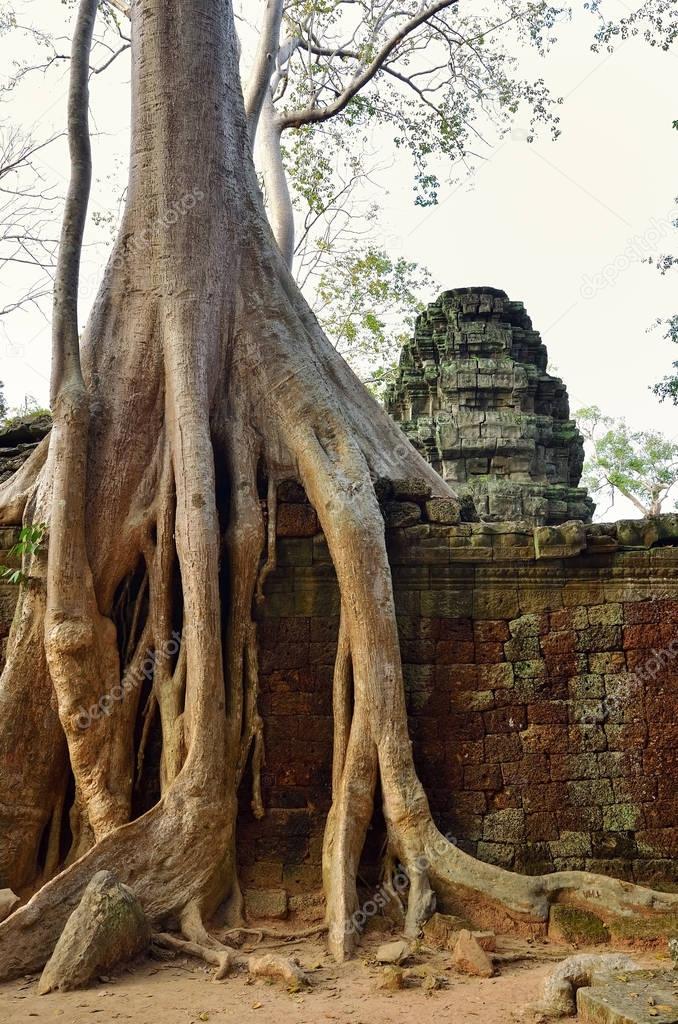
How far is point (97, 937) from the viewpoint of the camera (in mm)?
3271

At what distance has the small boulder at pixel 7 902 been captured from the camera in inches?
145

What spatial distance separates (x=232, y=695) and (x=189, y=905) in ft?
3.23

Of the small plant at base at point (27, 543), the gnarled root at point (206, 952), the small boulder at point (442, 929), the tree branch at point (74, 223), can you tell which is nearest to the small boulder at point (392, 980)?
the small boulder at point (442, 929)

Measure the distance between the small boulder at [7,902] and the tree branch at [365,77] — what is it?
704 cm

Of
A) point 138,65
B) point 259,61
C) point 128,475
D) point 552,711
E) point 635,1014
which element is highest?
point 259,61

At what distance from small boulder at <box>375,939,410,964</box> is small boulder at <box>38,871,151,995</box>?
91 centimetres

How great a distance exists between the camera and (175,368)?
475 centimetres

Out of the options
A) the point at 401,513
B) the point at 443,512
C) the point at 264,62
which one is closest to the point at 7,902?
the point at 401,513

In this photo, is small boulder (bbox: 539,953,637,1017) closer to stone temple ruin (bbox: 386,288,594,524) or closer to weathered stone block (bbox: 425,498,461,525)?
weathered stone block (bbox: 425,498,461,525)

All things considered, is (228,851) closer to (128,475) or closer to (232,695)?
(232,695)

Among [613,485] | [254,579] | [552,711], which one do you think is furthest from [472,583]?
[613,485]

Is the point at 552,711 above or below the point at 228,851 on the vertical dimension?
above

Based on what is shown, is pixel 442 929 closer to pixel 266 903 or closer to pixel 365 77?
pixel 266 903

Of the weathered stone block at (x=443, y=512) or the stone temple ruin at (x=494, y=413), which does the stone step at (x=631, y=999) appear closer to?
the weathered stone block at (x=443, y=512)
